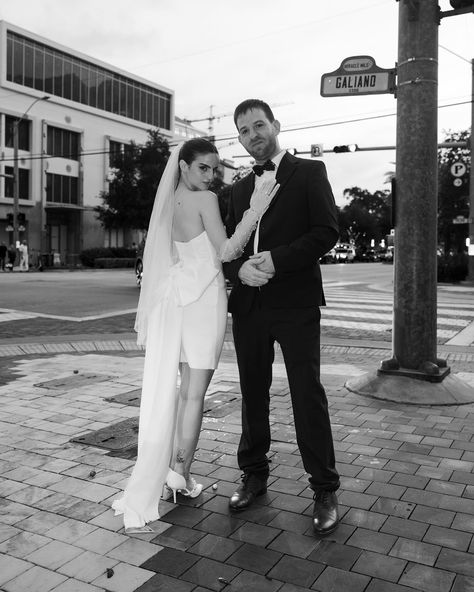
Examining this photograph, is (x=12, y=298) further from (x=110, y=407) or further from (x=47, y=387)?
(x=110, y=407)

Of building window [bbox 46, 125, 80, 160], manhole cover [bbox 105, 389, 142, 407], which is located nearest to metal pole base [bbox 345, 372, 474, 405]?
manhole cover [bbox 105, 389, 142, 407]

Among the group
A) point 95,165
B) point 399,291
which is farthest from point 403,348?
point 95,165

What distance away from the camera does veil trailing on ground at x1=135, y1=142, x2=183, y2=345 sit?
3.19 metres

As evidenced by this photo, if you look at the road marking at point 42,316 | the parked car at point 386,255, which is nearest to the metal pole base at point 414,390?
the road marking at point 42,316

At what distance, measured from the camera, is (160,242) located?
3.20 metres

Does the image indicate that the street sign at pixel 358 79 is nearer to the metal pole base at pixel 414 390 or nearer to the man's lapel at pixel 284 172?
the metal pole base at pixel 414 390

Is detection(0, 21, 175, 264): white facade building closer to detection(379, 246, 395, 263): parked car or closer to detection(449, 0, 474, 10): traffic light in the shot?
detection(379, 246, 395, 263): parked car

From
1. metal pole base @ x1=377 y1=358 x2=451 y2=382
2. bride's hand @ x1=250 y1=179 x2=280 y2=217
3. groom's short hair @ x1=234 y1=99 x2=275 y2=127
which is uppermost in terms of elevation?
groom's short hair @ x1=234 y1=99 x2=275 y2=127

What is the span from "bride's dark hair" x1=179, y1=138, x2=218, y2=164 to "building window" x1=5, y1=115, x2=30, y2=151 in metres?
44.4

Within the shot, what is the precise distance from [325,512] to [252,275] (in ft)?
3.77

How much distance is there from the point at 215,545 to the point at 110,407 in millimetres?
2451

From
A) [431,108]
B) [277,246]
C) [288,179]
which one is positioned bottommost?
[277,246]

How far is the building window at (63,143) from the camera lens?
47.9 meters

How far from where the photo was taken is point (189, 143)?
3225 millimetres
